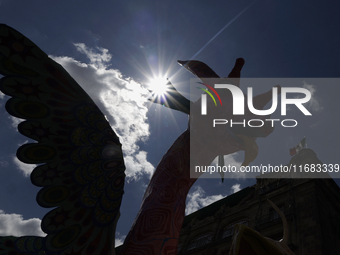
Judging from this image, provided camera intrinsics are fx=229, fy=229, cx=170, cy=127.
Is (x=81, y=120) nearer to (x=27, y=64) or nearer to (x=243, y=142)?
(x=27, y=64)

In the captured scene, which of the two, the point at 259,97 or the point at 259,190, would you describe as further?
the point at 259,190

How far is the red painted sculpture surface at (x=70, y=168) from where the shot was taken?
1.85 metres

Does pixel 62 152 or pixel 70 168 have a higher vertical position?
pixel 62 152

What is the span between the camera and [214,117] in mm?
3055

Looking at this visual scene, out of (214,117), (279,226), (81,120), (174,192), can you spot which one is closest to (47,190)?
(81,120)

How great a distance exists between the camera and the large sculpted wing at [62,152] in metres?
1.84

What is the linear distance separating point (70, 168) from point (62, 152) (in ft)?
0.54

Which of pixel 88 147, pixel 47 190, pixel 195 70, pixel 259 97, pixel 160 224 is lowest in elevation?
pixel 160 224

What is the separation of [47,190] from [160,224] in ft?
3.47

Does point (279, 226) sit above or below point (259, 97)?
below

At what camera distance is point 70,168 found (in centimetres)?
212

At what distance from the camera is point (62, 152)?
2104 millimetres

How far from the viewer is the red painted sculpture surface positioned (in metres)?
1.85

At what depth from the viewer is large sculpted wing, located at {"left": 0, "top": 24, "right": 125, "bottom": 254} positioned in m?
1.84
